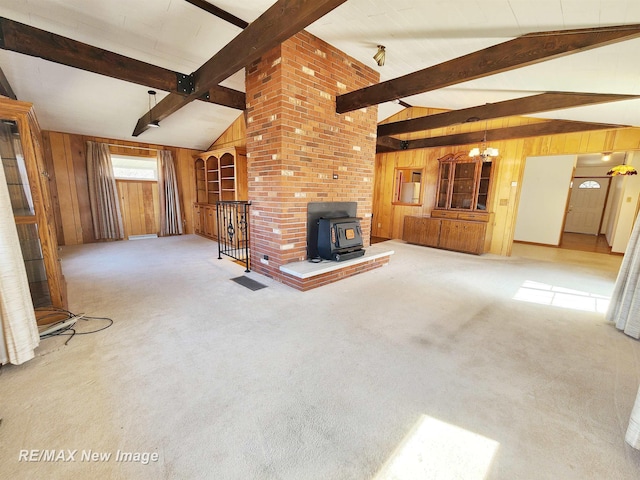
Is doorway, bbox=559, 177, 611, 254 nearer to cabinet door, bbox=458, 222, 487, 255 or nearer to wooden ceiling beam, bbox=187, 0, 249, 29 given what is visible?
cabinet door, bbox=458, 222, 487, 255

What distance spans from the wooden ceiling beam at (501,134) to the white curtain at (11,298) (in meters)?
5.80

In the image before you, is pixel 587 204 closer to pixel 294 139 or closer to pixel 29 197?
pixel 294 139

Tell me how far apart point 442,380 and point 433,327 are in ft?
2.52

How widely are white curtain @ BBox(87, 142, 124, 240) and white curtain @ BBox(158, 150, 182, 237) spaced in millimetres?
946

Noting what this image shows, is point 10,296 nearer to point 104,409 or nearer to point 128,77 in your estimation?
point 104,409

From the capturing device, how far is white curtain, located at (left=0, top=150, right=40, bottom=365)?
165cm

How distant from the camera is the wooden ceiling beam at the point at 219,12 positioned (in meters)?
2.64

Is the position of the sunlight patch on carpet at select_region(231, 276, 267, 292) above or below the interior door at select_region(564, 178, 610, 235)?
below

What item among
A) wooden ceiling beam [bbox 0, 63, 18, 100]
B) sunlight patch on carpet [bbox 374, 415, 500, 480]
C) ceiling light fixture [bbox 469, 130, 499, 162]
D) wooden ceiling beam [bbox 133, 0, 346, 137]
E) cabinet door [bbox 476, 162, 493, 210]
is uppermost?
wooden ceiling beam [bbox 0, 63, 18, 100]

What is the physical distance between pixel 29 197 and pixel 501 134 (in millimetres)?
7110

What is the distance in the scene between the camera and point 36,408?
1.44m

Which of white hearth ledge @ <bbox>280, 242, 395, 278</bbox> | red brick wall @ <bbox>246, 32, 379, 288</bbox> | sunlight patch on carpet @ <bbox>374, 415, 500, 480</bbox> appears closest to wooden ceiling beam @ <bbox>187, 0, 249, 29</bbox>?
red brick wall @ <bbox>246, 32, 379, 288</bbox>

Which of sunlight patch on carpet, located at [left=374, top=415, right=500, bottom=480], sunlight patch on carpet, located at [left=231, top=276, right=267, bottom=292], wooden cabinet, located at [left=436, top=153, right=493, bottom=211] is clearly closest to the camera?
sunlight patch on carpet, located at [left=374, top=415, right=500, bottom=480]

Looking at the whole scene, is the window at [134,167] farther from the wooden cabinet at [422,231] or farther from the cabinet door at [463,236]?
the cabinet door at [463,236]
